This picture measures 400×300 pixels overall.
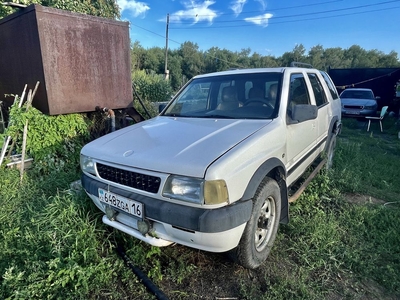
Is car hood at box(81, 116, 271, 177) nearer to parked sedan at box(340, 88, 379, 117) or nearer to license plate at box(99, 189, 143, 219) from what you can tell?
license plate at box(99, 189, 143, 219)

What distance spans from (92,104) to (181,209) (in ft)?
13.0

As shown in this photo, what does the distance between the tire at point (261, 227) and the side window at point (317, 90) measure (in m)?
1.96

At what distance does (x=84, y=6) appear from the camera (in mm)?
8164

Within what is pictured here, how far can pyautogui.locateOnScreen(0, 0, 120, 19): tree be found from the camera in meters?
6.84

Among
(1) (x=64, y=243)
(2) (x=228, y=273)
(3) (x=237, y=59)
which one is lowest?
(2) (x=228, y=273)

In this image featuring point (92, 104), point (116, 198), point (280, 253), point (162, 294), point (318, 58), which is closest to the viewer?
point (162, 294)

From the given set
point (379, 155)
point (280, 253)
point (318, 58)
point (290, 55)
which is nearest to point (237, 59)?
point (290, 55)

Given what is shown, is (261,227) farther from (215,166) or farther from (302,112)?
(302,112)

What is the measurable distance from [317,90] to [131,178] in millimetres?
3076

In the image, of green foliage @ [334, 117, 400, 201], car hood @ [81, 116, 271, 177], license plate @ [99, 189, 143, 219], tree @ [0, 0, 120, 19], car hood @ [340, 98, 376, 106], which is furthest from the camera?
car hood @ [340, 98, 376, 106]

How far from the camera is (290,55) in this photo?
43406 millimetres

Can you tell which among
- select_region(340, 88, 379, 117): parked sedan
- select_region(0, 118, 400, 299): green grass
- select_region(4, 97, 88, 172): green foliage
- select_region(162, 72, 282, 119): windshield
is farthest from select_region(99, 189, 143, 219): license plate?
select_region(340, 88, 379, 117): parked sedan

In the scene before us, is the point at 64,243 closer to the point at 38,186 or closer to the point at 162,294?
the point at 162,294

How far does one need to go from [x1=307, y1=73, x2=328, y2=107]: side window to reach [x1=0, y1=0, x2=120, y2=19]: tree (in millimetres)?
7310
